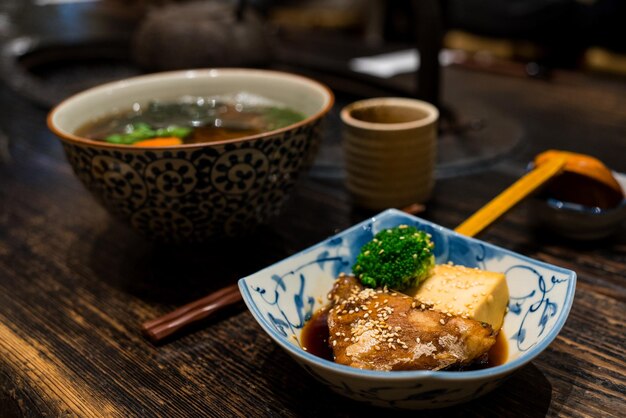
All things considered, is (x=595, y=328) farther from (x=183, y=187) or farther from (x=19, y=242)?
(x=19, y=242)

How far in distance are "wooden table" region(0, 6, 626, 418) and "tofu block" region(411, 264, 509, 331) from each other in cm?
9

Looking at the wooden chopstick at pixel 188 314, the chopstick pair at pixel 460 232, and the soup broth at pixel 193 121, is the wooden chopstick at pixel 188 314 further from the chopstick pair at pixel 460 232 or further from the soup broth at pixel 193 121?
the soup broth at pixel 193 121

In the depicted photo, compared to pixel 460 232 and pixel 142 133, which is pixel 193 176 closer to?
pixel 142 133

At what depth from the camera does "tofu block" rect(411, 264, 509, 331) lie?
75cm

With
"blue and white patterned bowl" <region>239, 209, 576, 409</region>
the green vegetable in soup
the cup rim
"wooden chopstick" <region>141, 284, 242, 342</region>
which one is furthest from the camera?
the cup rim

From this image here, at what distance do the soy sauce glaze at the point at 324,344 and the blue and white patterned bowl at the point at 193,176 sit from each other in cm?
23

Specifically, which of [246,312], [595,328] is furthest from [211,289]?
[595,328]

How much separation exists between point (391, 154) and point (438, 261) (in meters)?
0.33

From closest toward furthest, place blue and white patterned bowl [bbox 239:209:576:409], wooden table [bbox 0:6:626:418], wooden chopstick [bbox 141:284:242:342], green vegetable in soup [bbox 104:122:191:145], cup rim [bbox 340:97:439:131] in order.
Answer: blue and white patterned bowl [bbox 239:209:576:409]
wooden table [bbox 0:6:626:418]
wooden chopstick [bbox 141:284:242:342]
green vegetable in soup [bbox 104:122:191:145]
cup rim [bbox 340:97:439:131]

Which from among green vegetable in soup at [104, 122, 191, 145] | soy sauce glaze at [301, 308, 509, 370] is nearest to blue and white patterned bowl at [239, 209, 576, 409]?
soy sauce glaze at [301, 308, 509, 370]

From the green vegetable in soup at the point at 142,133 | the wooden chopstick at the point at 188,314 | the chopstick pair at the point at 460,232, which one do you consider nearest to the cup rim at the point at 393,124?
the chopstick pair at the point at 460,232

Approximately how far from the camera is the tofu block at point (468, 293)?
75 cm

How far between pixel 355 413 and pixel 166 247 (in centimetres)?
55

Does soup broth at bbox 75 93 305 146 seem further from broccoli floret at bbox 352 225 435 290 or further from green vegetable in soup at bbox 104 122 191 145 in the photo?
broccoli floret at bbox 352 225 435 290
